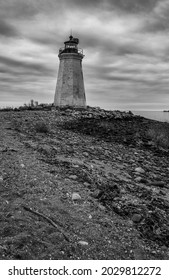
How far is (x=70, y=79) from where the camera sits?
31.5 m

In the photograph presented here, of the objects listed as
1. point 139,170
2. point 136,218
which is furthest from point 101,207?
point 139,170

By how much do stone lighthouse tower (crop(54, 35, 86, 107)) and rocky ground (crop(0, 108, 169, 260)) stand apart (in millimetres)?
22258

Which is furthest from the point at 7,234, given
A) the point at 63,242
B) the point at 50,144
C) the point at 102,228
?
the point at 50,144

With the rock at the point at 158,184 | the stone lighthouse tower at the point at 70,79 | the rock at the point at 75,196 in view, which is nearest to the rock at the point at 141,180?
the rock at the point at 158,184

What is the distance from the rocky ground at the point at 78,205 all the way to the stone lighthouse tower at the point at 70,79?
73.0 feet

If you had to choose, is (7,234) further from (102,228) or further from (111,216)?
(111,216)

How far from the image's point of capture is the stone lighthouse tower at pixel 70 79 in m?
31.4

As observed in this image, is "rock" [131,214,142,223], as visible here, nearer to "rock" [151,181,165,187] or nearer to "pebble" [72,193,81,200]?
"pebble" [72,193,81,200]

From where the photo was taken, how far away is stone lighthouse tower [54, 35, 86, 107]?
3142cm

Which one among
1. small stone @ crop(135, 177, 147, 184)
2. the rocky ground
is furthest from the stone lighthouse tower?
small stone @ crop(135, 177, 147, 184)

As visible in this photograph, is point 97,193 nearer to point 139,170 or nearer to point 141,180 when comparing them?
point 141,180

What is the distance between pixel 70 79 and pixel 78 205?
92.2 ft

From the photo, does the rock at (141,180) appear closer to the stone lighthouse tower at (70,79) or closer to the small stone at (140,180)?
the small stone at (140,180)

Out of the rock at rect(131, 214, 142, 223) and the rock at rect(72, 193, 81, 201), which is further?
the rock at rect(72, 193, 81, 201)
